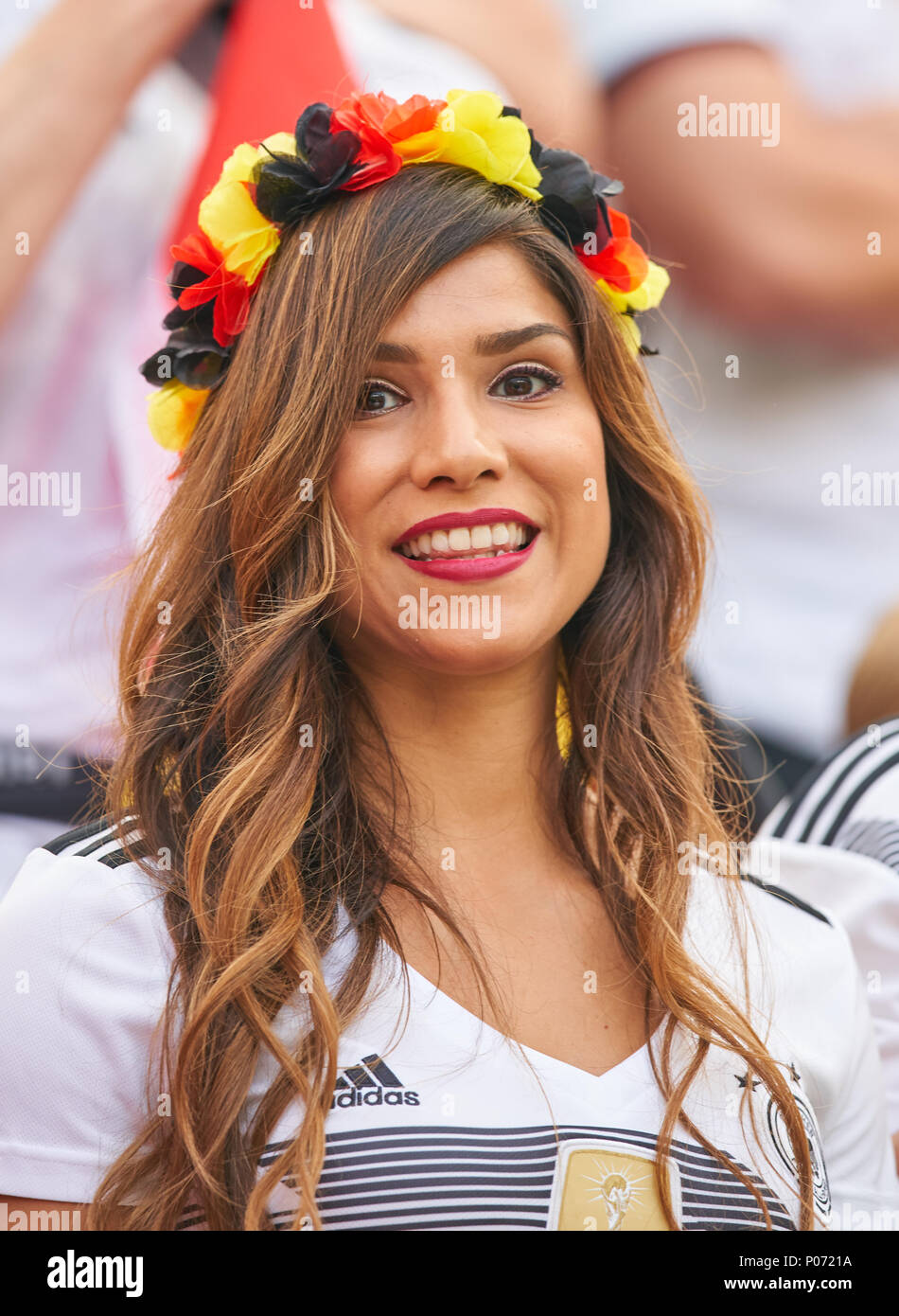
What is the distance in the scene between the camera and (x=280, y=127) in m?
2.02

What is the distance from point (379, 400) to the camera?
4.51 feet

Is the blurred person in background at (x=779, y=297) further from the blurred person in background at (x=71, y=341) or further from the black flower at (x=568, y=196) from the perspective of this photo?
the black flower at (x=568, y=196)

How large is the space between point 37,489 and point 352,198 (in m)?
0.95

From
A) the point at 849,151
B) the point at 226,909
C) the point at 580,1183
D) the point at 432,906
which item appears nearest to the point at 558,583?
the point at 432,906

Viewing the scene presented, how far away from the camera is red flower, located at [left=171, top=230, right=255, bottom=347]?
56.9 inches

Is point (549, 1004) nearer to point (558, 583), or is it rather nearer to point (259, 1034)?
point (259, 1034)

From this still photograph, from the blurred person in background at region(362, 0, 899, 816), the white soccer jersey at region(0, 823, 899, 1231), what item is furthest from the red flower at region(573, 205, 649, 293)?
the blurred person in background at region(362, 0, 899, 816)

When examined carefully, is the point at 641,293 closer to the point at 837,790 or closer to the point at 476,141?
the point at 476,141

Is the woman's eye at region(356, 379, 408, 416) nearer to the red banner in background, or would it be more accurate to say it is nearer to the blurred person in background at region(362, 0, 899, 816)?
the red banner in background

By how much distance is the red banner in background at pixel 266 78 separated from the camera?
2027mm

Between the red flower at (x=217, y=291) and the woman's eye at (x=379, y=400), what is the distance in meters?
0.19

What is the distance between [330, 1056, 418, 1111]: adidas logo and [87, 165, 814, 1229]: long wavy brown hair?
0.10 ft

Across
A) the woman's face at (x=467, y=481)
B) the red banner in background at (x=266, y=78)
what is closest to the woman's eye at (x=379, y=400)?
the woman's face at (x=467, y=481)

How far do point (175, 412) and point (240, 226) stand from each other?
0.23 metres
